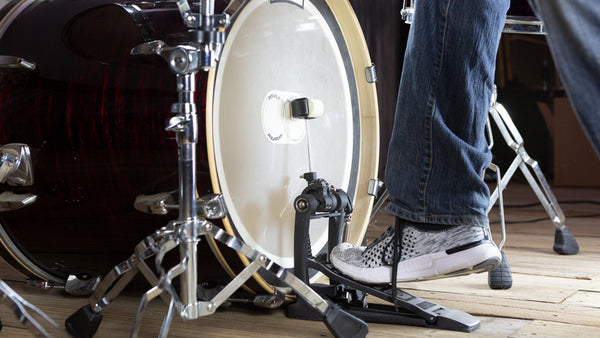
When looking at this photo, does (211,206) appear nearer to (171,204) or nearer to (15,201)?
(171,204)

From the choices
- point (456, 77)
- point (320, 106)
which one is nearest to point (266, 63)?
point (320, 106)

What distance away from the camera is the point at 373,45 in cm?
392

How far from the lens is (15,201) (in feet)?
4.06

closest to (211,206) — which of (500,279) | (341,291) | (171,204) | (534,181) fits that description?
(171,204)

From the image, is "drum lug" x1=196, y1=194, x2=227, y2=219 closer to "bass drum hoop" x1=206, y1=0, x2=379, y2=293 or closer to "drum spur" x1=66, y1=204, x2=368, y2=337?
"drum spur" x1=66, y1=204, x2=368, y2=337

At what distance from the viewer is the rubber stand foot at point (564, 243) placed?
1.91 metres

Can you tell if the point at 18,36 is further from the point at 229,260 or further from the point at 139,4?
the point at 229,260

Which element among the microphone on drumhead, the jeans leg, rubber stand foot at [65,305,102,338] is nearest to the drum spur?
rubber stand foot at [65,305,102,338]

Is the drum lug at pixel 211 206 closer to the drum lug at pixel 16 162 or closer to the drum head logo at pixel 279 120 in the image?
the drum head logo at pixel 279 120

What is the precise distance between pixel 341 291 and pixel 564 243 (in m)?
0.94

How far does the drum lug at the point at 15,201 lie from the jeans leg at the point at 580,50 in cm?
93

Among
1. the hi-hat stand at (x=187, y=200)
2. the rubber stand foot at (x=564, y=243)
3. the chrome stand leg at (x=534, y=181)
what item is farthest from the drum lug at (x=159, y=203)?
the rubber stand foot at (x=564, y=243)

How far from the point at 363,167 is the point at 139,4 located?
0.65 metres

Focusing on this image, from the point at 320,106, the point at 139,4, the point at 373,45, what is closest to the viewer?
the point at 139,4
